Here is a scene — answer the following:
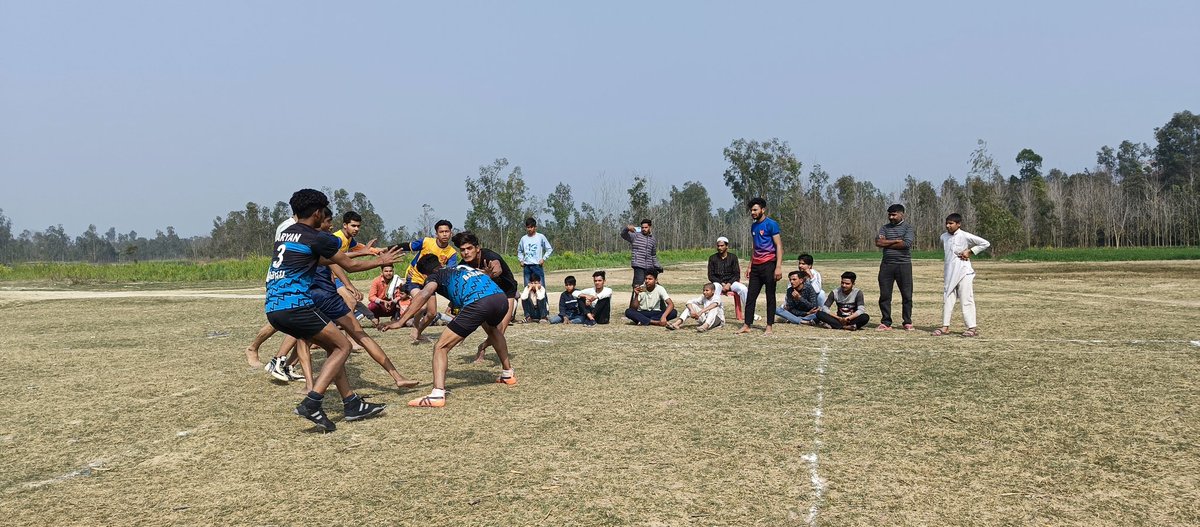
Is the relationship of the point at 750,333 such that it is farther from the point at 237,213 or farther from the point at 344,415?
the point at 237,213

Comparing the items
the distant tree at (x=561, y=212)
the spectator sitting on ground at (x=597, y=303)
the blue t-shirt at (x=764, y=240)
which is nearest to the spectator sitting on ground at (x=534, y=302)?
the spectator sitting on ground at (x=597, y=303)

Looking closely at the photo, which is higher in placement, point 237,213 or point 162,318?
point 237,213

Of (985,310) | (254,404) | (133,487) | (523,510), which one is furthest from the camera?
(985,310)

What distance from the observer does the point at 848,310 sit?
1097cm

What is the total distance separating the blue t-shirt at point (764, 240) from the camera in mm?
10070

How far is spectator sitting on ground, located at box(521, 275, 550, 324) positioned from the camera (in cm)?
1215

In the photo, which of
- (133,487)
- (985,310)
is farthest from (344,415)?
(985,310)

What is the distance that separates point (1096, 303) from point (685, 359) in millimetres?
10681

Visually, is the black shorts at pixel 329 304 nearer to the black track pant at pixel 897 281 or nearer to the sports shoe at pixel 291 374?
the sports shoe at pixel 291 374

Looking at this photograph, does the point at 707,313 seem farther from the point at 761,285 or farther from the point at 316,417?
the point at 316,417

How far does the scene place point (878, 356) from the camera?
820cm

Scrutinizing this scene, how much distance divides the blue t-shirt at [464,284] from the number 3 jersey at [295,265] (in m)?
1.30

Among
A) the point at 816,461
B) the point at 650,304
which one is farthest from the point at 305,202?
the point at 650,304

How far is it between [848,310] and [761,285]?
1.62 metres
